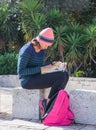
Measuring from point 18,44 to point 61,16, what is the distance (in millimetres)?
2219

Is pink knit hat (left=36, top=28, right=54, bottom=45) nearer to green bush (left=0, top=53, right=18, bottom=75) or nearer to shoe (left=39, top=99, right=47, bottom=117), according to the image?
shoe (left=39, top=99, right=47, bottom=117)

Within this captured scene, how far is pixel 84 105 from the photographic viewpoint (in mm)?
6391

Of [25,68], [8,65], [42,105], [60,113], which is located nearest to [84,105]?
[60,113]

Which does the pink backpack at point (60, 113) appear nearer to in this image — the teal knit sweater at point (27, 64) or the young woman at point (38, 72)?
the young woman at point (38, 72)

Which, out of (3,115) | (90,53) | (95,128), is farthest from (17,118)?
(90,53)

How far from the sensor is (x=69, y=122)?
20.9 ft

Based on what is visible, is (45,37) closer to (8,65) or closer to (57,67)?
(57,67)

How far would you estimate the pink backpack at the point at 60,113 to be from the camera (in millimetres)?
6316

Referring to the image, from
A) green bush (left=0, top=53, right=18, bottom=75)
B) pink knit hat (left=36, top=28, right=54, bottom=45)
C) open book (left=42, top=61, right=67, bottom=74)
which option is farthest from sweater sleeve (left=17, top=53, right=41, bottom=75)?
green bush (left=0, top=53, right=18, bottom=75)

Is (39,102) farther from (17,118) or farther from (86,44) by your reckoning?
(86,44)

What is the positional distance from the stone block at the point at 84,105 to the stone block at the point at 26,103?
0.58m

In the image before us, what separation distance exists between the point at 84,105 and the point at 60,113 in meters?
0.38

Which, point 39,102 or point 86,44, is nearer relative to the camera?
point 39,102

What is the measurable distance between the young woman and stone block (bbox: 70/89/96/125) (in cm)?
31
